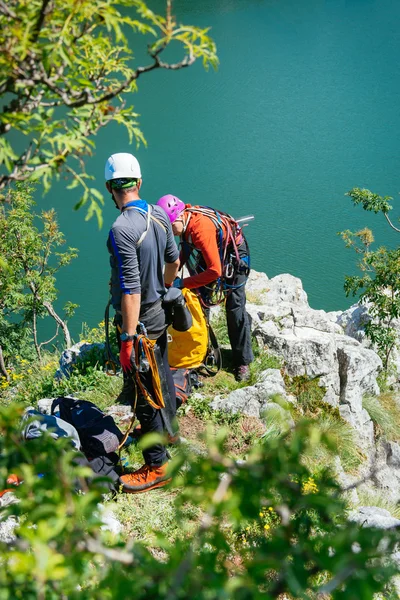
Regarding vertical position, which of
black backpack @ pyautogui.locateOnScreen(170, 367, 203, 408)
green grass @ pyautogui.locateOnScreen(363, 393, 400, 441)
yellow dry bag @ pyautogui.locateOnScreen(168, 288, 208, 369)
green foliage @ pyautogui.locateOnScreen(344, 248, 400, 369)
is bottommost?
black backpack @ pyautogui.locateOnScreen(170, 367, 203, 408)

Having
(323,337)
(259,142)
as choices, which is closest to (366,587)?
(323,337)

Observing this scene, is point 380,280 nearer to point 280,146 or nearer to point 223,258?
point 223,258

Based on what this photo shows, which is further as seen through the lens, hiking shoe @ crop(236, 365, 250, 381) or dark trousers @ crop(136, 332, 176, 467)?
hiking shoe @ crop(236, 365, 250, 381)

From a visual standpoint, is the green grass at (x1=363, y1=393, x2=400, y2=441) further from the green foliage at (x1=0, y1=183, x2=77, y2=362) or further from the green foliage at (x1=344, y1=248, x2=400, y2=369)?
the green foliage at (x1=0, y1=183, x2=77, y2=362)

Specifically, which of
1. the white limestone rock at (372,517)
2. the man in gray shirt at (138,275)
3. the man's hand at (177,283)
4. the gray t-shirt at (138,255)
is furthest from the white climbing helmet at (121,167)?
the white limestone rock at (372,517)

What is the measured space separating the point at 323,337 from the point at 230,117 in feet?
71.1

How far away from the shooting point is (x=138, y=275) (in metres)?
3.35

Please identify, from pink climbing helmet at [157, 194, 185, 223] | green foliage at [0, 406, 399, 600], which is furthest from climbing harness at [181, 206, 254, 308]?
green foliage at [0, 406, 399, 600]

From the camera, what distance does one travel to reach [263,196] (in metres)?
20.4

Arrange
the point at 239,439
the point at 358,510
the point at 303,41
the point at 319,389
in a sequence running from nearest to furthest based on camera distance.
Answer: the point at 358,510 < the point at 239,439 < the point at 319,389 < the point at 303,41

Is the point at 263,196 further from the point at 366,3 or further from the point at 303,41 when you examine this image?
the point at 366,3

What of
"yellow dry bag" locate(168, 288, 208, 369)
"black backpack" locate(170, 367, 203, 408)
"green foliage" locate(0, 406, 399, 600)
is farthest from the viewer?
"yellow dry bag" locate(168, 288, 208, 369)

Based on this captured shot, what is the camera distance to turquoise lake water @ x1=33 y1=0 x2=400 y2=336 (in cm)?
1800

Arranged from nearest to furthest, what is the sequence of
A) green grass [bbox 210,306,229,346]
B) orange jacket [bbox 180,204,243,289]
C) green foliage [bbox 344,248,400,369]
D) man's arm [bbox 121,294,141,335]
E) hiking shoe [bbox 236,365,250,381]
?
man's arm [bbox 121,294,141,335] → orange jacket [bbox 180,204,243,289] → hiking shoe [bbox 236,365,250,381] → green grass [bbox 210,306,229,346] → green foliage [bbox 344,248,400,369]
